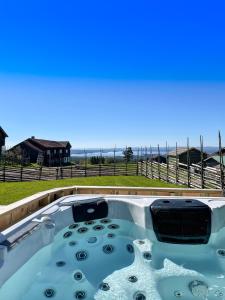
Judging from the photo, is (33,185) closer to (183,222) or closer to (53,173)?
(53,173)

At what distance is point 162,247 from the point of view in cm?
411

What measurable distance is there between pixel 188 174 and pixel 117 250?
1044 cm

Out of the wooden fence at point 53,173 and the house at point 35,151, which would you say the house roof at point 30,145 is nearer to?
the house at point 35,151

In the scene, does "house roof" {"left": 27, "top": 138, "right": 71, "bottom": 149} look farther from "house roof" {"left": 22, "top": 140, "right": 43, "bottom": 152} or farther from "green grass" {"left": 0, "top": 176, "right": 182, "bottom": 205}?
"green grass" {"left": 0, "top": 176, "right": 182, "bottom": 205}

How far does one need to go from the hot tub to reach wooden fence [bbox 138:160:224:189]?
7450 millimetres

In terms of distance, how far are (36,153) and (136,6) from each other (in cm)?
3315

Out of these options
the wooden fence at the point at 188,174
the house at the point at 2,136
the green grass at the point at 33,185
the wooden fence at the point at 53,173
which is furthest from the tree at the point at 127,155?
the house at the point at 2,136

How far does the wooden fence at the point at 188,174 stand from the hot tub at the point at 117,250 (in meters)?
7.45

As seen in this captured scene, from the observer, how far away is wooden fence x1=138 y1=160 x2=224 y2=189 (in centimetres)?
1234

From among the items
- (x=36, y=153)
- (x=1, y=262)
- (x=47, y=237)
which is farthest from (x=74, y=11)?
(x=36, y=153)

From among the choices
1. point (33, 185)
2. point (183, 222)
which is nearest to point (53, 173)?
point (33, 185)

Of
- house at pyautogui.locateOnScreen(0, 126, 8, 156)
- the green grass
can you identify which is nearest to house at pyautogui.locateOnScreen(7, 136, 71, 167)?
house at pyautogui.locateOnScreen(0, 126, 8, 156)

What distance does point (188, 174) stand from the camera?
13.6 m

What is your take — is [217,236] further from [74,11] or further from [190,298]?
[74,11]
